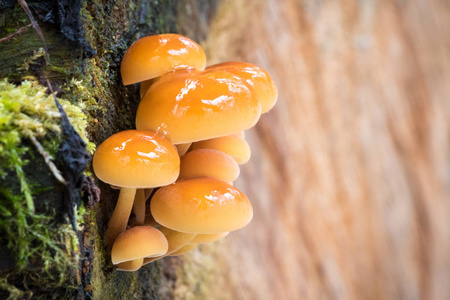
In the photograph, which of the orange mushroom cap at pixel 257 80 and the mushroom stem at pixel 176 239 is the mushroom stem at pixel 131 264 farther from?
the orange mushroom cap at pixel 257 80

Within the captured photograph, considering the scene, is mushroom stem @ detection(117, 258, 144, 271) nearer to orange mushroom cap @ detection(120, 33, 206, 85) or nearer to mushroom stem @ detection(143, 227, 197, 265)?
mushroom stem @ detection(143, 227, 197, 265)

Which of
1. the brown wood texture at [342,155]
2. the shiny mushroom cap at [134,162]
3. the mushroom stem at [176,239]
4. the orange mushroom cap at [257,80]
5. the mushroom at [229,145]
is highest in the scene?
the orange mushroom cap at [257,80]

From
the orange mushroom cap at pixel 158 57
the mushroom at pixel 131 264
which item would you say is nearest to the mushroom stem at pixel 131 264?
the mushroom at pixel 131 264

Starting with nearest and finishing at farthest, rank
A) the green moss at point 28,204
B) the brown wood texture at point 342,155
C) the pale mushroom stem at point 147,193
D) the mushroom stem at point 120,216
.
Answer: the green moss at point 28,204 → the mushroom stem at point 120,216 → the pale mushroom stem at point 147,193 → the brown wood texture at point 342,155

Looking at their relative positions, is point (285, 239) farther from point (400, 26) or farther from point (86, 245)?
point (400, 26)

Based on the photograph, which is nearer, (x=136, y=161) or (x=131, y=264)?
(x=136, y=161)

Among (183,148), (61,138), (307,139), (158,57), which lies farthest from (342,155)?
(61,138)

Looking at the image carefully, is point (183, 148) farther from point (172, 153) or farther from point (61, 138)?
point (61, 138)

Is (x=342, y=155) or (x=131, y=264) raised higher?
(x=131, y=264)
